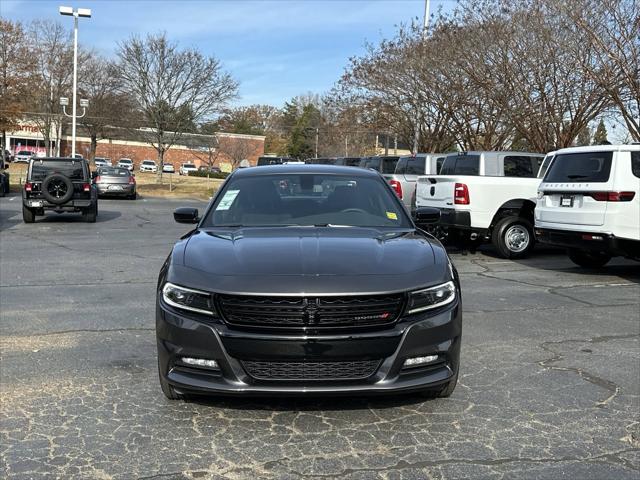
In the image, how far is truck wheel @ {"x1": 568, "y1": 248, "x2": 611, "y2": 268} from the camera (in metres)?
10.8

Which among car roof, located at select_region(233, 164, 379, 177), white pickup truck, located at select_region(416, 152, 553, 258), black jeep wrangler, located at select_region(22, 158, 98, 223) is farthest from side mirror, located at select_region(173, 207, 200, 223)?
black jeep wrangler, located at select_region(22, 158, 98, 223)

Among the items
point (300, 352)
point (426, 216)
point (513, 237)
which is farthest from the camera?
point (513, 237)

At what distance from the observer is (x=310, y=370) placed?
3.47 metres

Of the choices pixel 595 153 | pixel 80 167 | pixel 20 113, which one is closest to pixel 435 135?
pixel 80 167

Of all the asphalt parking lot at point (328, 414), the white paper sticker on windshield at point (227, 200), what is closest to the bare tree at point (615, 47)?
the asphalt parking lot at point (328, 414)

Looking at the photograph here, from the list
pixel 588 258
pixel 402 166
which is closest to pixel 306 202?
pixel 588 258

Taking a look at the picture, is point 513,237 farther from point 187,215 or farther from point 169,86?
point 169,86

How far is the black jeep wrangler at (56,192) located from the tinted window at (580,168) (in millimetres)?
12362

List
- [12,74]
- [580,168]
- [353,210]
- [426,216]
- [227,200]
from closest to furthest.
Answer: [353,210], [227,200], [426,216], [580,168], [12,74]

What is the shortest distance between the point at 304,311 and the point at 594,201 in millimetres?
7042

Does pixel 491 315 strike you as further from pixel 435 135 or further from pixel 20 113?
pixel 20 113

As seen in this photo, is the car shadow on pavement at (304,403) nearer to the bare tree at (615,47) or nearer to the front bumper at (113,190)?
the bare tree at (615,47)

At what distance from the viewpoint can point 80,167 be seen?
18.1 meters

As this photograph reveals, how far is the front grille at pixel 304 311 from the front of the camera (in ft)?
11.3
